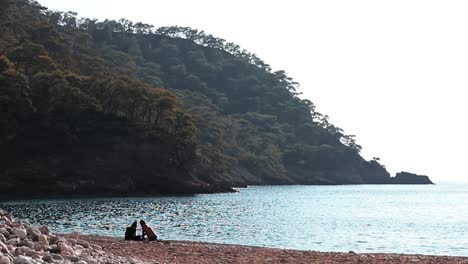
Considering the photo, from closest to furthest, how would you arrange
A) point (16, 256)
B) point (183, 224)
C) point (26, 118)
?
point (16, 256) < point (183, 224) < point (26, 118)

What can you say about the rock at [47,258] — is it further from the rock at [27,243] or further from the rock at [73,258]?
the rock at [27,243]

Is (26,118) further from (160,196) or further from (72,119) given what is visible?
(160,196)

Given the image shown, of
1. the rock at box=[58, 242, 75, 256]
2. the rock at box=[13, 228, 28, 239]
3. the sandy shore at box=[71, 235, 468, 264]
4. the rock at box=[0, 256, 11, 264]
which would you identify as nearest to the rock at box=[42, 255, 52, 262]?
the rock at box=[58, 242, 75, 256]

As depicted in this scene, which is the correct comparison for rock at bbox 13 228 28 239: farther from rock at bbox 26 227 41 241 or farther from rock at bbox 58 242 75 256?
rock at bbox 58 242 75 256

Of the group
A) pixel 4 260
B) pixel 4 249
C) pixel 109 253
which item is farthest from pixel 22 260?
pixel 109 253

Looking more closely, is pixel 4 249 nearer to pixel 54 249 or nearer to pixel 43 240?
pixel 54 249

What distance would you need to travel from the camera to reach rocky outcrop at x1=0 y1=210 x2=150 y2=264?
13836mm

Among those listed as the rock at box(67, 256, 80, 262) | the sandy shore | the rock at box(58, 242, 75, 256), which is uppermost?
the rock at box(58, 242, 75, 256)

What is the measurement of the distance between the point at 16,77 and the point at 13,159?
1352 centimetres

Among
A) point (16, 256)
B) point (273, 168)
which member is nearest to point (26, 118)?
point (16, 256)

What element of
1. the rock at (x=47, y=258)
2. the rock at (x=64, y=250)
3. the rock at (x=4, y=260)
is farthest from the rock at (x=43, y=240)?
the rock at (x=4, y=260)

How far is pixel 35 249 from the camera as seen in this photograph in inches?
617

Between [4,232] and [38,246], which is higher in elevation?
[4,232]

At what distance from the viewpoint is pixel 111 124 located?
105688mm
